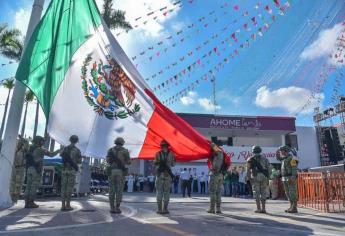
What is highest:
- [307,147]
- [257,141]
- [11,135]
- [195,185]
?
[257,141]

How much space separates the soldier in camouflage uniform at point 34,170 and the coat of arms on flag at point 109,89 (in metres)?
1.82

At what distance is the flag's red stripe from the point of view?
9.90 metres

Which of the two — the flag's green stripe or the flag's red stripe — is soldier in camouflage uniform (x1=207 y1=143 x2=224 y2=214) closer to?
the flag's red stripe

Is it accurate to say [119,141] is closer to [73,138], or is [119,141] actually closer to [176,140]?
[73,138]

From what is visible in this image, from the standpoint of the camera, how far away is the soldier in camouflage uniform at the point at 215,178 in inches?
387

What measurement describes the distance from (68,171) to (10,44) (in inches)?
858

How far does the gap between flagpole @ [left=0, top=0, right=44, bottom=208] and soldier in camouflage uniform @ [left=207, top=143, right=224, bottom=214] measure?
5.94m

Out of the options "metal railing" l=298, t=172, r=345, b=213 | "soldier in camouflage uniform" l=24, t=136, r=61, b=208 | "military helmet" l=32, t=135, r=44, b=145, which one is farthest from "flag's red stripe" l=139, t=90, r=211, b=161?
"metal railing" l=298, t=172, r=345, b=213

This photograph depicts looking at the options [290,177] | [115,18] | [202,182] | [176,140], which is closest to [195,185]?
[202,182]

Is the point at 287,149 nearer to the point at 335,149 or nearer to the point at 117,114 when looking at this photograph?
the point at 117,114

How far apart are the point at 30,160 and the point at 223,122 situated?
2567 cm

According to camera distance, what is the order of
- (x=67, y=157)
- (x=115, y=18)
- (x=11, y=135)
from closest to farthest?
1. (x=67, y=157)
2. (x=11, y=135)
3. (x=115, y=18)

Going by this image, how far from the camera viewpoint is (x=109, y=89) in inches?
393

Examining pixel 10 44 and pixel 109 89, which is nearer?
pixel 109 89
